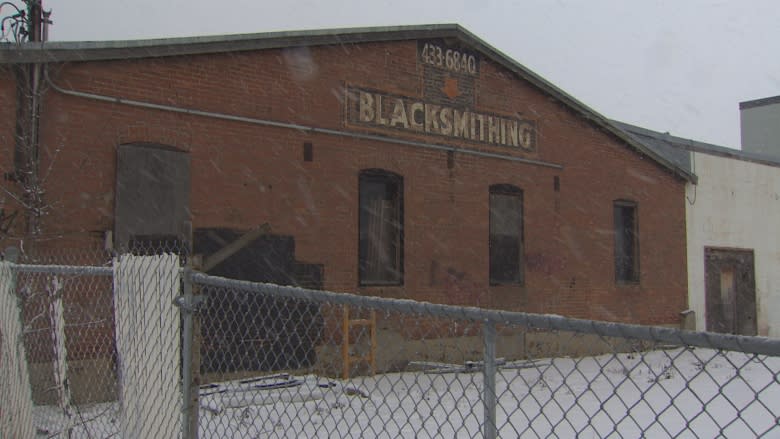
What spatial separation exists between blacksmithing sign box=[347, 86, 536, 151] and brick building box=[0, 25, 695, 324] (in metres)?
0.04

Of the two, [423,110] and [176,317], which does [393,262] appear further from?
[176,317]

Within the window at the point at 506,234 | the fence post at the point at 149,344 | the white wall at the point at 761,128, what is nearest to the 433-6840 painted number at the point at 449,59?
the window at the point at 506,234

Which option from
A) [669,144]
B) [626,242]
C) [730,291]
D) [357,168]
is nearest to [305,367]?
[357,168]

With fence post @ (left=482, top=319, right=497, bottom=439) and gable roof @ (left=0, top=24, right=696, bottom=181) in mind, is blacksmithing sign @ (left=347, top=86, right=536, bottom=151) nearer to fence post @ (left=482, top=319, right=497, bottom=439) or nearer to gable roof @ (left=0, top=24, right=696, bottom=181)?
gable roof @ (left=0, top=24, right=696, bottom=181)

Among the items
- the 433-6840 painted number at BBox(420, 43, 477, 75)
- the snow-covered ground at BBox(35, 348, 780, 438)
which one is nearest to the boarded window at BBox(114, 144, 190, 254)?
the snow-covered ground at BBox(35, 348, 780, 438)

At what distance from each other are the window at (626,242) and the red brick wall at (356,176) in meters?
0.23

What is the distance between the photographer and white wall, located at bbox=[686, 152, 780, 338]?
18516 millimetres

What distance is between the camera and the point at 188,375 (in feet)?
10.9

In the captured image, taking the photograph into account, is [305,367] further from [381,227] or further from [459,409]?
[459,409]

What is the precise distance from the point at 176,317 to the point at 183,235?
697 cm

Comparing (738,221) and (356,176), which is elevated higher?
(356,176)

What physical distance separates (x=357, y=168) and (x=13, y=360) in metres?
8.05

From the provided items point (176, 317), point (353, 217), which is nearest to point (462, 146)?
point (353, 217)

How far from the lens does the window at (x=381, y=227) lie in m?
12.7
